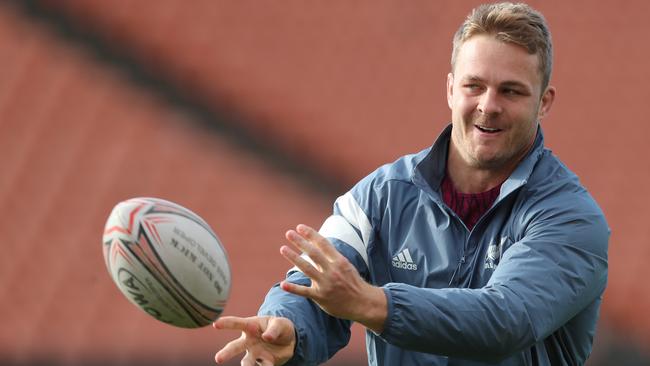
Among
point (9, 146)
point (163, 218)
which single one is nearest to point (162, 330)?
point (9, 146)

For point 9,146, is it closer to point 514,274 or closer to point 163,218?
point 163,218

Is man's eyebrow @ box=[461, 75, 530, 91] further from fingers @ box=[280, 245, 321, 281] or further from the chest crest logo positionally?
fingers @ box=[280, 245, 321, 281]

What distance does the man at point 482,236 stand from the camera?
120 inches

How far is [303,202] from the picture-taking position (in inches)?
303

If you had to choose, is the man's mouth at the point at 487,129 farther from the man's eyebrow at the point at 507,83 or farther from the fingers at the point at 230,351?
the fingers at the point at 230,351

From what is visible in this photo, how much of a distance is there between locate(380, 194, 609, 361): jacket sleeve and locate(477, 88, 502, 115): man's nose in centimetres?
32

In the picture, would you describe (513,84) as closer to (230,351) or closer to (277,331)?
(277,331)

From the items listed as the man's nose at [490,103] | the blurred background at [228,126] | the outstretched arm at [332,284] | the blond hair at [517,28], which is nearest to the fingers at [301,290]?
the outstretched arm at [332,284]

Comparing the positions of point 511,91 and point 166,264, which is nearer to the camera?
point 166,264

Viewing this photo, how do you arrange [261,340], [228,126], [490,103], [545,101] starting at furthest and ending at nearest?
[228,126]
[545,101]
[490,103]
[261,340]

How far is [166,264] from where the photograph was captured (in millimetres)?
3127

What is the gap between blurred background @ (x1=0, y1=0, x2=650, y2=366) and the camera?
24.8 ft

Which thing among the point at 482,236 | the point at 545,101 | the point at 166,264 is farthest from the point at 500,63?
the point at 166,264

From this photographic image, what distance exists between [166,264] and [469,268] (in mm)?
898
